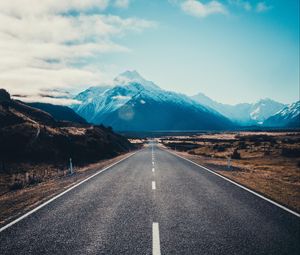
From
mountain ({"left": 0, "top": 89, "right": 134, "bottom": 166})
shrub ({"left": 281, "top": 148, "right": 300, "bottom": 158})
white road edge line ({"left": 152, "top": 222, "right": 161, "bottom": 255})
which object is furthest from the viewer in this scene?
shrub ({"left": 281, "top": 148, "right": 300, "bottom": 158})

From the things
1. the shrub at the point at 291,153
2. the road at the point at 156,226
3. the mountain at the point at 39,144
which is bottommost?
the shrub at the point at 291,153

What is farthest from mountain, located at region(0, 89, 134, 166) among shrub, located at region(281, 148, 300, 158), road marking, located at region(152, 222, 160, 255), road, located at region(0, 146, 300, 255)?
shrub, located at region(281, 148, 300, 158)

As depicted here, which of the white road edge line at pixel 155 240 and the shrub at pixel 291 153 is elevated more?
the white road edge line at pixel 155 240

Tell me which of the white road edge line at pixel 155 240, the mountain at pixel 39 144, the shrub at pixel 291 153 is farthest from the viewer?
the shrub at pixel 291 153

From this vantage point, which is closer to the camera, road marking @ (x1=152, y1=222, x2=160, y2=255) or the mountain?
road marking @ (x1=152, y1=222, x2=160, y2=255)

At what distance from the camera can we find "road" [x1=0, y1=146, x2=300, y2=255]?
6.61 metres

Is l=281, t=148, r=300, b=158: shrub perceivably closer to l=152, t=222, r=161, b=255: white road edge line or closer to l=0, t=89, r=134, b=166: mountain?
l=0, t=89, r=134, b=166: mountain

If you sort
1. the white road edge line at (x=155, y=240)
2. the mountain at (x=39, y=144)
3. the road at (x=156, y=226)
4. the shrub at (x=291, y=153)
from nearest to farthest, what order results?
the white road edge line at (x=155, y=240)
the road at (x=156, y=226)
the mountain at (x=39, y=144)
the shrub at (x=291, y=153)

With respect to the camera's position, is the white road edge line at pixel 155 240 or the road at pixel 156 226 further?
the road at pixel 156 226

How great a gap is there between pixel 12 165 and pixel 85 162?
33.9 feet

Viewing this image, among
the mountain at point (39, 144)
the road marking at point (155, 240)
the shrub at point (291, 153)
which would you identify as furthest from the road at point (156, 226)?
the shrub at point (291, 153)

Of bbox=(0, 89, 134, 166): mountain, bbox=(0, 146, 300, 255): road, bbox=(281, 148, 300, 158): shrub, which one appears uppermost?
bbox=(0, 89, 134, 166): mountain

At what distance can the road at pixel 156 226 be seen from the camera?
6.61 meters

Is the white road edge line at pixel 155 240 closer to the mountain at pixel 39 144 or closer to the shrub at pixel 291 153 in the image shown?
the mountain at pixel 39 144
